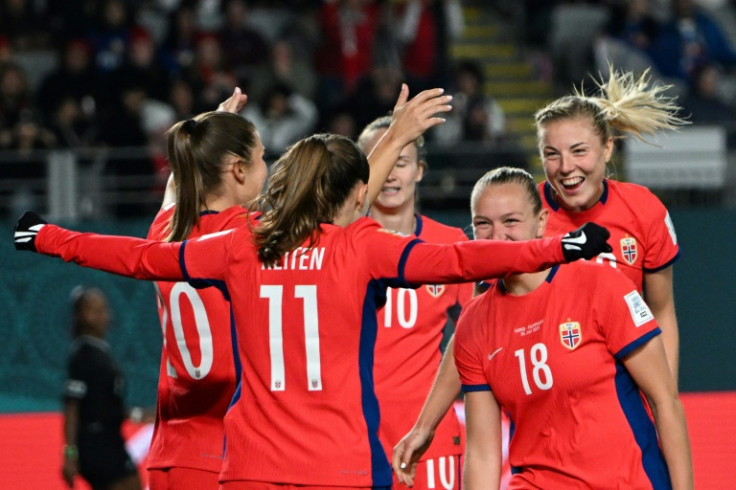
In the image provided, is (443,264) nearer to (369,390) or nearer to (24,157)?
(369,390)

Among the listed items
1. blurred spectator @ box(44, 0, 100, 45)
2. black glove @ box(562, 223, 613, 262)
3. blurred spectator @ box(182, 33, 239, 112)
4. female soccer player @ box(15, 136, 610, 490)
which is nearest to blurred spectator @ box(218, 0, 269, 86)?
blurred spectator @ box(182, 33, 239, 112)

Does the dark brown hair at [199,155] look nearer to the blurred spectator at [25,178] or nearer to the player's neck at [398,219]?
the player's neck at [398,219]

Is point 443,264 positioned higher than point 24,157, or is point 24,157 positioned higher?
point 24,157

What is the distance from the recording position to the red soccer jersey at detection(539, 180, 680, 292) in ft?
15.9

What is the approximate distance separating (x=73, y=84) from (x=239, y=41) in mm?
1805

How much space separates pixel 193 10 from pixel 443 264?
32.6ft

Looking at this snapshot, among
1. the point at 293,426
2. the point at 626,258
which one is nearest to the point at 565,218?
the point at 626,258

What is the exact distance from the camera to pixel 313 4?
13188mm

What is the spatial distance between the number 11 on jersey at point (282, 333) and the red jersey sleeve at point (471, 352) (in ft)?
2.05

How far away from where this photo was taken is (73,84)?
11.6 meters

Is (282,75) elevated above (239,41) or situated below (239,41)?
below

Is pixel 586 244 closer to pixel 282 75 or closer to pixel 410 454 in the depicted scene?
pixel 410 454

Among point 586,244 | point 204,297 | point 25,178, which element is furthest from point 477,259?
point 25,178

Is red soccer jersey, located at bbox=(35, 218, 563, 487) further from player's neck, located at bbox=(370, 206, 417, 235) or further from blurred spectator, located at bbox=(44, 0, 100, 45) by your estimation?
blurred spectator, located at bbox=(44, 0, 100, 45)
